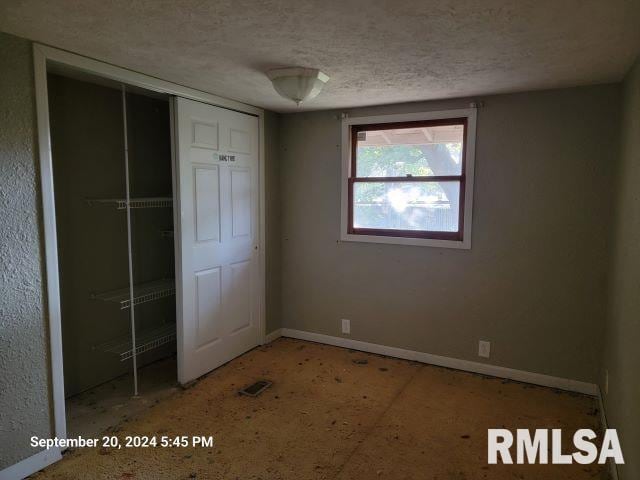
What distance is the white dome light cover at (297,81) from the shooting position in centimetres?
248

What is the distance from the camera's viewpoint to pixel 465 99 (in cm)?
327

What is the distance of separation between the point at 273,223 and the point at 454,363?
6.66ft

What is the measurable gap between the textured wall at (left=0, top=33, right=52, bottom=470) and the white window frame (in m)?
2.34

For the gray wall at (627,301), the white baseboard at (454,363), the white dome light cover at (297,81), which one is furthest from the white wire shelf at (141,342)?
the gray wall at (627,301)

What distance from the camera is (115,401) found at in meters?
2.97

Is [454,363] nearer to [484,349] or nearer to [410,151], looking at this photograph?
→ [484,349]

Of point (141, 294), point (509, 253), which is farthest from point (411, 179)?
point (141, 294)

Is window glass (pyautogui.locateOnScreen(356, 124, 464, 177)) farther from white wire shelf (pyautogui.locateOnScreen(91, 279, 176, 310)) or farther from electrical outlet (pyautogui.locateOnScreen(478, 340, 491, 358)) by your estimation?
white wire shelf (pyautogui.locateOnScreen(91, 279, 176, 310))

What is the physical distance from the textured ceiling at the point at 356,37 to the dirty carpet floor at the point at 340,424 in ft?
7.08

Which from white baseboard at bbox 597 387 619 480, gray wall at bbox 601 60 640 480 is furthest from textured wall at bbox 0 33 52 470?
white baseboard at bbox 597 387 619 480

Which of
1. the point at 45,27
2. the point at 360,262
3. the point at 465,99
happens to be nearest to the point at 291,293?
the point at 360,262

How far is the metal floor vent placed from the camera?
3080mm

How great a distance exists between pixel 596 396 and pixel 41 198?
371cm

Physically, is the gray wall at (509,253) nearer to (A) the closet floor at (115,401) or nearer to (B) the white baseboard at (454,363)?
(B) the white baseboard at (454,363)
